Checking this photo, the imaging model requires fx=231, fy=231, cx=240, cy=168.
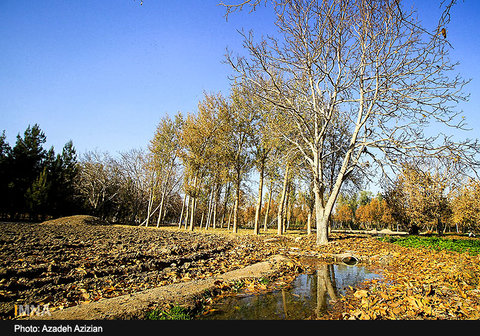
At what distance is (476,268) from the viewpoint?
5.81m

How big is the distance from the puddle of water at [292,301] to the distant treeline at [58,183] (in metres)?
37.5

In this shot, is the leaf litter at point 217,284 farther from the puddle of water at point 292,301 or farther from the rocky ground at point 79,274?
the puddle of water at point 292,301

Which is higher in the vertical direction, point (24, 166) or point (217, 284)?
point (24, 166)

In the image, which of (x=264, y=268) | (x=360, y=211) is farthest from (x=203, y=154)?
(x=360, y=211)

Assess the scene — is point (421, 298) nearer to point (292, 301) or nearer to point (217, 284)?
point (292, 301)

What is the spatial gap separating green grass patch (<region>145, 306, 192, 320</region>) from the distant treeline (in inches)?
1487

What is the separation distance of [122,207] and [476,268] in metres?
51.5

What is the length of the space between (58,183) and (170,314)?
41.6 m

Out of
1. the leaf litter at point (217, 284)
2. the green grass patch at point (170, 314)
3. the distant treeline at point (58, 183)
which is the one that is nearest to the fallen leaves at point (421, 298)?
the leaf litter at point (217, 284)

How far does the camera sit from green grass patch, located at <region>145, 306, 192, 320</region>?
311 cm

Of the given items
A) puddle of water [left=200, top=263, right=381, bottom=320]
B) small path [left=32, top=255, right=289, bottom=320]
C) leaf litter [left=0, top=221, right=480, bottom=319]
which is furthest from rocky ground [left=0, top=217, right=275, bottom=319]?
puddle of water [left=200, top=263, right=381, bottom=320]
